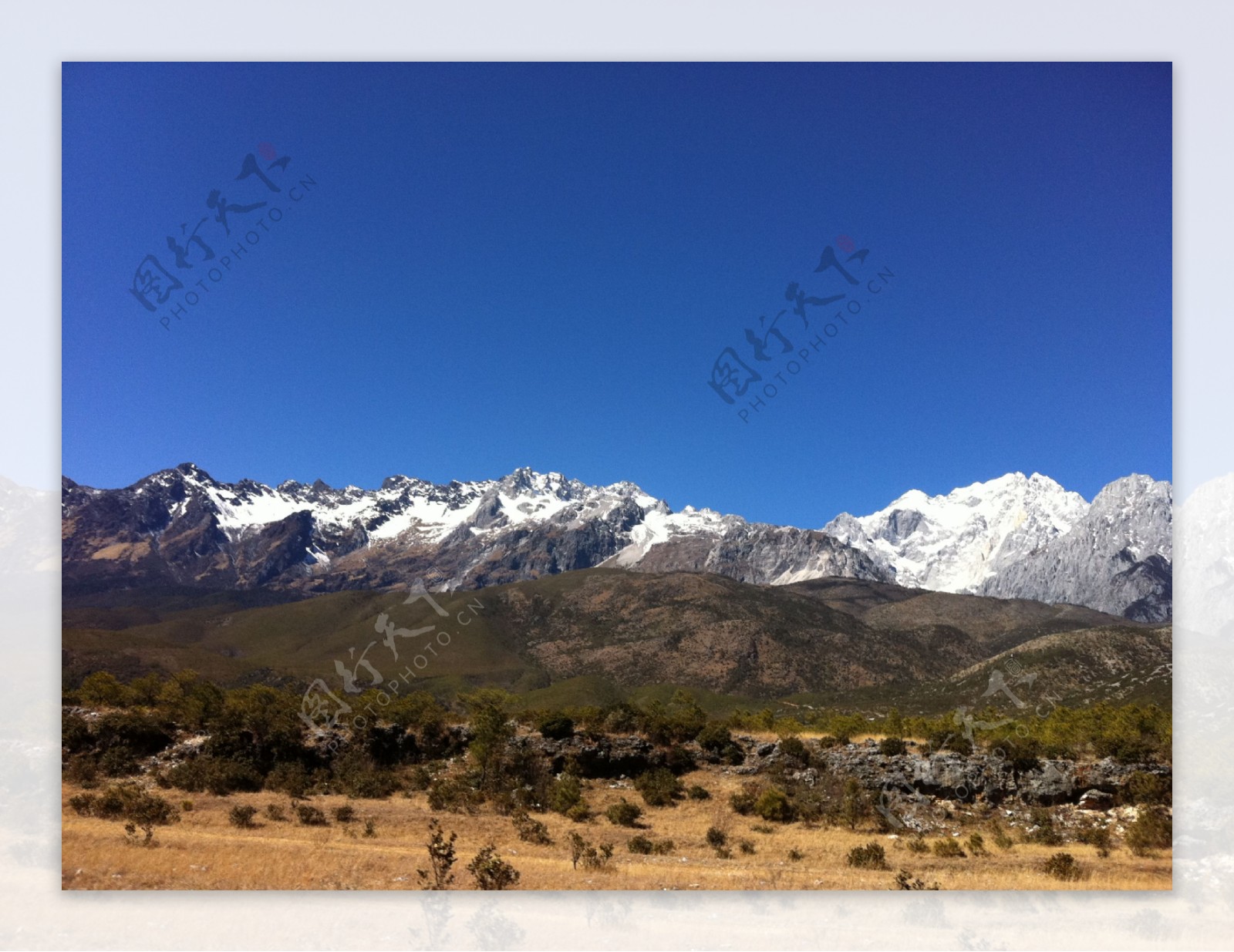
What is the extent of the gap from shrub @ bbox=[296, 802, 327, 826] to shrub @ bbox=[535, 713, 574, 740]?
5219 millimetres

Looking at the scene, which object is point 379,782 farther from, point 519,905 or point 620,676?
point 620,676

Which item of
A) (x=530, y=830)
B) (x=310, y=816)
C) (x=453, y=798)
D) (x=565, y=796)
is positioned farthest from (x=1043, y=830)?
(x=310, y=816)

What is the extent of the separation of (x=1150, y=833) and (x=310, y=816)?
14.2 meters

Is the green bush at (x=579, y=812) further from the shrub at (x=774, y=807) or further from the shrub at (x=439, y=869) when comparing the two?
the shrub at (x=439, y=869)

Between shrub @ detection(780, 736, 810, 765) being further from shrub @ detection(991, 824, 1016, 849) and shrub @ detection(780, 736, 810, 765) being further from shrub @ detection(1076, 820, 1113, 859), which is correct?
shrub @ detection(1076, 820, 1113, 859)

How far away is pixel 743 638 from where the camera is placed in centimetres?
7069

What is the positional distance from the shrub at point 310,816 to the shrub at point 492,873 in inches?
151

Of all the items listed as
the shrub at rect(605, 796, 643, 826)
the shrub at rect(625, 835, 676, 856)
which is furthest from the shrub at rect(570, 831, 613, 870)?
the shrub at rect(605, 796, 643, 826)

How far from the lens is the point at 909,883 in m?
12.3

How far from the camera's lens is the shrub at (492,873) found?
12.1 metres

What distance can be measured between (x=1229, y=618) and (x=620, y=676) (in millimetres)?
53588

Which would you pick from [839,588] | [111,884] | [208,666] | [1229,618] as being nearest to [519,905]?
[111,884]

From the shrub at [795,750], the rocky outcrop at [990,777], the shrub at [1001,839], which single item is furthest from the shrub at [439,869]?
the shrub at [1001,839]

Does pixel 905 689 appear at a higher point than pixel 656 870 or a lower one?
lower
